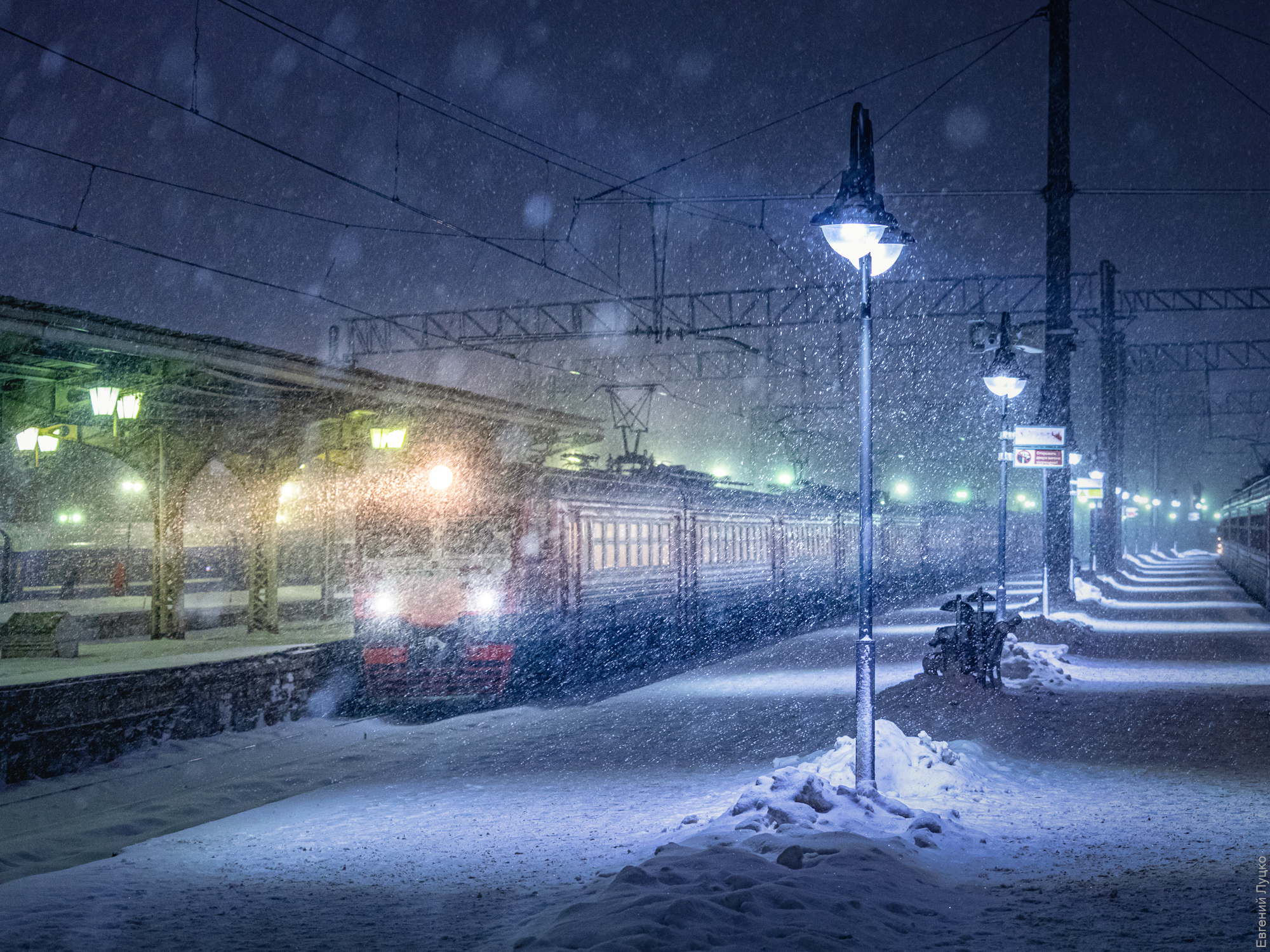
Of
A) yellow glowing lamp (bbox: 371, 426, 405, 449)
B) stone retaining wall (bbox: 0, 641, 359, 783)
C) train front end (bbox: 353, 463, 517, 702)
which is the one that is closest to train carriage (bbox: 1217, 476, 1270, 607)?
train front end (bbox: 353, 463, 517, 702)

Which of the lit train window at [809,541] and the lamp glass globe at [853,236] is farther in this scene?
the lit train window at [809,541]

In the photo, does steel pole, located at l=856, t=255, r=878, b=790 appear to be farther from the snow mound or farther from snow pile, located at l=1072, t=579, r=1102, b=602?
snow pile, located at l=1072, t=579, r=1102, b=602

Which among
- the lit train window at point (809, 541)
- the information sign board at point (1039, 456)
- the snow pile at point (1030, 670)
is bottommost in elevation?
the snow pile at point (1030, 670)

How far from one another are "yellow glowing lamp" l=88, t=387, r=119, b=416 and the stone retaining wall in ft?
14.1

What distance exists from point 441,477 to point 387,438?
8.42ft

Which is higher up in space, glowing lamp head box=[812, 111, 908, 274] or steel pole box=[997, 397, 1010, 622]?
glowing lamp head box=[812, 111, 908, 274]

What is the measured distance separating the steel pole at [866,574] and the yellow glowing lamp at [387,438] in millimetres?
10133

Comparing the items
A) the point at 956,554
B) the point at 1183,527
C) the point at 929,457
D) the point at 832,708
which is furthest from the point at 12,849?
the point at 1183,527

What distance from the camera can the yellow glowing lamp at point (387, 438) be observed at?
675 inches

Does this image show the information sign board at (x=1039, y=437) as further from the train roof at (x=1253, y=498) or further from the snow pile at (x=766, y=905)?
the train roof at (x=1253, y=498)

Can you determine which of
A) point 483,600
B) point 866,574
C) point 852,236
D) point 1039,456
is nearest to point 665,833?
point 866,574

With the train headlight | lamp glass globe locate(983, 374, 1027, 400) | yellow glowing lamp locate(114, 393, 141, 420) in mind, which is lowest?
the train headlight

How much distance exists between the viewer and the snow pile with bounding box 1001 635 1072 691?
14.1m

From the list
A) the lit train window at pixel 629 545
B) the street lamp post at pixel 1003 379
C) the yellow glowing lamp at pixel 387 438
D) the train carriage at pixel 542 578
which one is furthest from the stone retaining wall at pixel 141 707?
the street lamp post at pixel 1003 379
